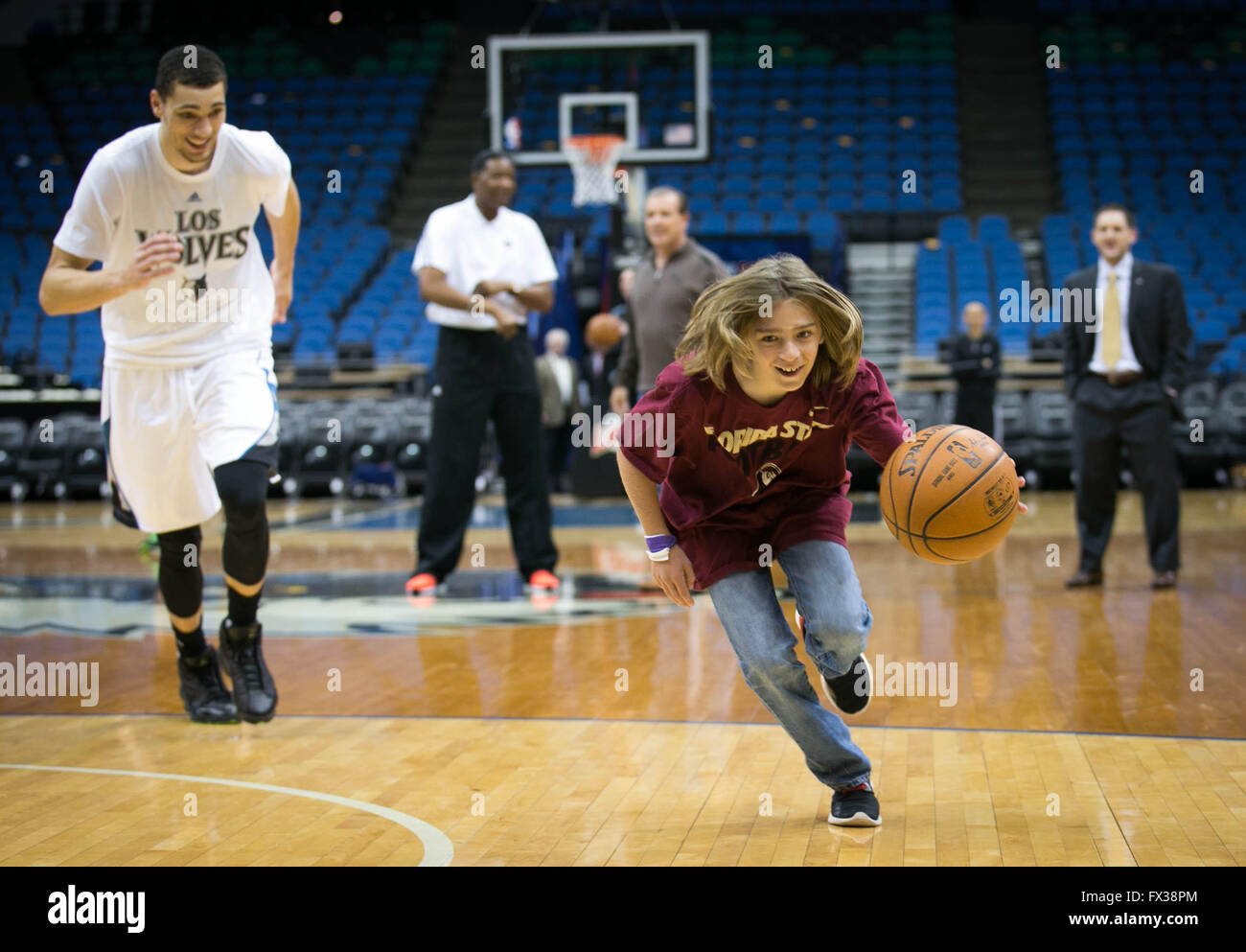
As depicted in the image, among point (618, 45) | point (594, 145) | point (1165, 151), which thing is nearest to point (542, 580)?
point (618, 45)

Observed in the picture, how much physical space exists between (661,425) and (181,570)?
209 centimetres

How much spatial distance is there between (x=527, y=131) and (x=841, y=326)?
19403 millimetres

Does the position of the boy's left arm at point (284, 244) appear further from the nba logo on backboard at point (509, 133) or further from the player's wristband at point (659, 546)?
the nba logo on backboard at point (509, 133)

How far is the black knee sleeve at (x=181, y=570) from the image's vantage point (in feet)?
14.7

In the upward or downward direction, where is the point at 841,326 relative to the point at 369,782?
upward

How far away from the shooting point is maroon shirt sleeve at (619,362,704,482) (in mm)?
3137

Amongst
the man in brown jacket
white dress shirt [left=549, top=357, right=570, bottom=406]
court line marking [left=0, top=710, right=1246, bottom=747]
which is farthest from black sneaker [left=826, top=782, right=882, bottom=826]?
white dress shirt [left=549, top=357, right=570, bottom=406]

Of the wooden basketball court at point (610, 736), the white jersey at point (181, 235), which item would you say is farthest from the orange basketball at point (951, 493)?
the white jersey at point (181, 235)

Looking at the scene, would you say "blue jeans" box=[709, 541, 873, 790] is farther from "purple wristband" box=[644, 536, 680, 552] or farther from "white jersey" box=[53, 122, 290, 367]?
"white jersey" box=[53, 122, 290, 367]

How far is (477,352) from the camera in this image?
6824mm

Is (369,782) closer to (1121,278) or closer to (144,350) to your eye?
(144,350)
